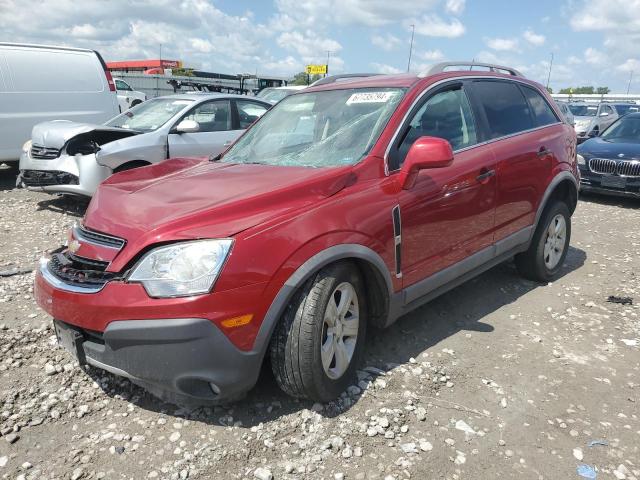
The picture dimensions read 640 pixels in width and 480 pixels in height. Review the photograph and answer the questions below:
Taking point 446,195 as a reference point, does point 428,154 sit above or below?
above

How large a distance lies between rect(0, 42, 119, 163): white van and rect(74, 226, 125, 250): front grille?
279 inches

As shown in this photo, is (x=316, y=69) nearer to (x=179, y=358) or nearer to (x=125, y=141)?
(x=125, y=141)

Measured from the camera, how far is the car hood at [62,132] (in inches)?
271

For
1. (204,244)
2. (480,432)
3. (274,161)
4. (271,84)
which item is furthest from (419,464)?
(271,84)

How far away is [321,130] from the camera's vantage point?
3574 millimetres

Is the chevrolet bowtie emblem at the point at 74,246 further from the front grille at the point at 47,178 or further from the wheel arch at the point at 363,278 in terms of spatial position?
the front grille at the point at 47,178

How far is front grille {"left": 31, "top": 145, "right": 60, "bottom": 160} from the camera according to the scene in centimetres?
700

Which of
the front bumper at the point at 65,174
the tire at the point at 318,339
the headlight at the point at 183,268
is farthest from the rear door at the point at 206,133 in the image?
the headlight at the point at 183,268

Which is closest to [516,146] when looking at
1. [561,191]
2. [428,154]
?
[561,191]

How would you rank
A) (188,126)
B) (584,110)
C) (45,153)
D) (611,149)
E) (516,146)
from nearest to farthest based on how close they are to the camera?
(516,146) < (188,126) < (45,153) < (611,149) < (584,110)

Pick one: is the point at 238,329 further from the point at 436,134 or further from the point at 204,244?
the point at 436,134

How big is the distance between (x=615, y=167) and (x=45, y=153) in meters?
8.65

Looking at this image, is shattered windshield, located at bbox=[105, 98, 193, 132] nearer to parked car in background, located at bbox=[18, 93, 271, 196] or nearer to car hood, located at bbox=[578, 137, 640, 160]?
parked car in background, located at bbox=[18, 93, 271, 196]

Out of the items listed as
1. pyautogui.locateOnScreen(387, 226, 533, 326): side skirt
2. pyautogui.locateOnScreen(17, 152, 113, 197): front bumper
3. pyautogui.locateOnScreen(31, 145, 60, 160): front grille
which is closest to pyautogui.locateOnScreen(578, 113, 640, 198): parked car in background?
pyautogui.locateOnScreen(387, 226, 533, 326): side skirt
